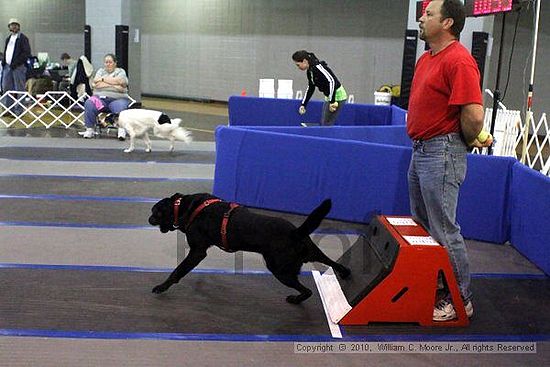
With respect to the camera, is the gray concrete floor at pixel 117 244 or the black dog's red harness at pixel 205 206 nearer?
the gray concrete floor at pixel 117 244

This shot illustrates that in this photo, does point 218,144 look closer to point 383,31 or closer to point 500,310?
point 500,310

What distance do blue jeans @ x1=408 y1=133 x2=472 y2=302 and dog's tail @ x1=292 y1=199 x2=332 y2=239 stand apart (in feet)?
1.80

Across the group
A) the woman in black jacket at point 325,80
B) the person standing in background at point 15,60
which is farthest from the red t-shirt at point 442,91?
the person standing in background at point 15,60

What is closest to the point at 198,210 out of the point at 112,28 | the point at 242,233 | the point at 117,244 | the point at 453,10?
the point at 242,233

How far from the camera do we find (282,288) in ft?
12.9

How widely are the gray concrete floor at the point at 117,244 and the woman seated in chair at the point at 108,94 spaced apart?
47cm

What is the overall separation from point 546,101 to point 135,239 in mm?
9911

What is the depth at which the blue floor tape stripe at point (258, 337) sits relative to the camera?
3.17m

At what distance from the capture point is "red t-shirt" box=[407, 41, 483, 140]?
3053 millimetres

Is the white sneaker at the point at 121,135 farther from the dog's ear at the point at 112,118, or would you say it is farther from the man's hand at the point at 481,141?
the man's hand at the point at 481,141

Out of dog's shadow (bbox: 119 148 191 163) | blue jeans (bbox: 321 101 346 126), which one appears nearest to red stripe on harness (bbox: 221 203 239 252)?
dog's shadow (bbox: 119 148 191 163)

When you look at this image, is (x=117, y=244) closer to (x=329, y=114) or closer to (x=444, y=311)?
(x=444, y=311)

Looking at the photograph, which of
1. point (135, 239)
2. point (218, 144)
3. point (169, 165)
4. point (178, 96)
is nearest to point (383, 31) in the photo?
point (178, 96)

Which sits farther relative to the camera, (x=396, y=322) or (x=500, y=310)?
(x=500, y=310)
